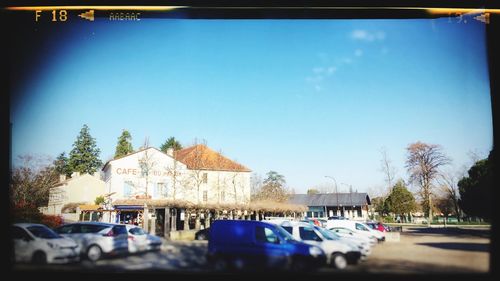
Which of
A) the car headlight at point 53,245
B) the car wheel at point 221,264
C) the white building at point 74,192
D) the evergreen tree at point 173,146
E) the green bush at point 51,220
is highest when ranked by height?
the evergreen tree at point 173,146


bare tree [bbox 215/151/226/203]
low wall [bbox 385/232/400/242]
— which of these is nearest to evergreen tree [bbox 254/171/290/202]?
bare tree [bbox 215/151/226/203]

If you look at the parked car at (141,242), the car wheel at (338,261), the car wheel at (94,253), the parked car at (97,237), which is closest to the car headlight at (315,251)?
the car wheel at (338,261)

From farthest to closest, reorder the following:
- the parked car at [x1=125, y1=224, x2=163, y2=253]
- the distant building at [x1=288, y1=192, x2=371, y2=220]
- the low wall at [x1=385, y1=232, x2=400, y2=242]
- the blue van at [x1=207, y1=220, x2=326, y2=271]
A: the distant building at [x1=288, y1=192, x2=371, y2=220]
the low wall at [x1=385, y1=232, x2=400, y2=242]
the parked car at [x1=125, y1=224, x2=163, y2=253]
the blue van at [x1=207, y1=220, x2=326, y2=271]

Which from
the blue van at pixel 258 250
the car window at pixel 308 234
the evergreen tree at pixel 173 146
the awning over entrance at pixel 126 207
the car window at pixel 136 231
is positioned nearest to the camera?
the blue van at pixel 258 250

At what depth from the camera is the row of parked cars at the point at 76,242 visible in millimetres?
6480

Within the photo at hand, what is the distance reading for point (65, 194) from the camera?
16.8 m

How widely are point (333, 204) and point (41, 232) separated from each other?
38.0 m

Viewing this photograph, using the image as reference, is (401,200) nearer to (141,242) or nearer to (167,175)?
(167,175)

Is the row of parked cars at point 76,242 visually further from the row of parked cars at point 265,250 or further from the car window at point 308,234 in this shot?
the car window at point 308,234

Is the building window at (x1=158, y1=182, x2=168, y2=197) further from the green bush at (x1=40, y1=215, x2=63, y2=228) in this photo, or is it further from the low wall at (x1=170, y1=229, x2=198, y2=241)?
the green bush at (x1=40, y1=215, x2=63, y2=228)

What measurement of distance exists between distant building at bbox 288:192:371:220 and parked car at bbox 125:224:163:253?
3319cm

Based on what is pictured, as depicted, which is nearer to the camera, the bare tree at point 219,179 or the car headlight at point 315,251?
the car headlight at point 315,251

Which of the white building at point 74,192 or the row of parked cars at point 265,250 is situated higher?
the white building at point 74,192

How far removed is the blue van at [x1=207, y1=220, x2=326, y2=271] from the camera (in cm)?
673
